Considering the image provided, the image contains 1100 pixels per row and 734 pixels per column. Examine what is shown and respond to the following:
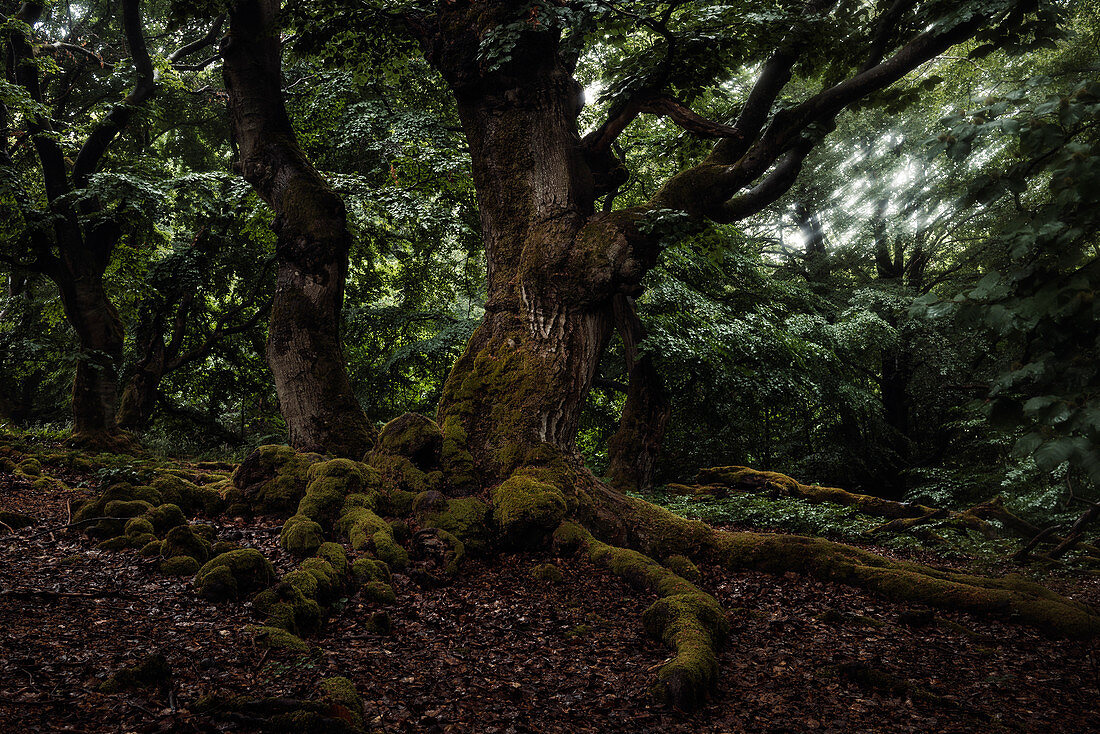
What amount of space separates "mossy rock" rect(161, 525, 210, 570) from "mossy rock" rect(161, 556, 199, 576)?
9 centimetres

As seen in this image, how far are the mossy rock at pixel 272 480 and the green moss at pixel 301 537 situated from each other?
2.70 feet

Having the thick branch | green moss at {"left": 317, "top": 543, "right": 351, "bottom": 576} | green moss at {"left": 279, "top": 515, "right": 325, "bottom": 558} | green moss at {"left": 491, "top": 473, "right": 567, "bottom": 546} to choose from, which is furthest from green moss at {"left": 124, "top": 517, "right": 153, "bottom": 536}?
the thick branch

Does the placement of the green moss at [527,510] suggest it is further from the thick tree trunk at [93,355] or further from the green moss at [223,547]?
the thick tree trunk at [93,355]

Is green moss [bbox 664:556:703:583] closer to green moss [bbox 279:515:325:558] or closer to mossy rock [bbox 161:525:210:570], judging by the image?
green moss [bbox 279:515:325:558]

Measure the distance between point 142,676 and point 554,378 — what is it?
344cm

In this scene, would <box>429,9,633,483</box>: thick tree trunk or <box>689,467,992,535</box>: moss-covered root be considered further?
<box>689,467,992,535</box>: moss-covered root

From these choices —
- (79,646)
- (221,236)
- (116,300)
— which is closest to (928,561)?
(79,646)

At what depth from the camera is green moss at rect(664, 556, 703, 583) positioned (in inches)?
173

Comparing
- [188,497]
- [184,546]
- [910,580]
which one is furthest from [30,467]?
[910,580]

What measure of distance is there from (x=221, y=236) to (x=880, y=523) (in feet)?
39.2

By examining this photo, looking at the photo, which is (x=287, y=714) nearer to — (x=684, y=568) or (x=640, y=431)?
(x=684, y=568)

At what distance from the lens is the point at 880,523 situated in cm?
668

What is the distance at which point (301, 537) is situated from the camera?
4023 mm

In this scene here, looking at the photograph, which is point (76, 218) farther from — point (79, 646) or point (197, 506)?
point (79, 646)
